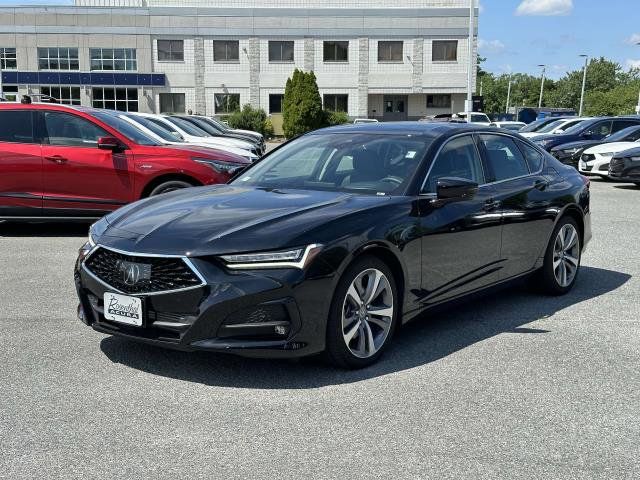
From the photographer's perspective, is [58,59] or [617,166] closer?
[617,166]

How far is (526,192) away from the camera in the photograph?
252 inches

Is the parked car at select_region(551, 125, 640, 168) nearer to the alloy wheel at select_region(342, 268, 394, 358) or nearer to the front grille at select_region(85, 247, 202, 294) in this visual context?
the alloy wheel at select_region(342, 268, 394, 358)

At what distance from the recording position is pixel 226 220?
464cm

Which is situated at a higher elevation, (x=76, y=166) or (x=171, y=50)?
(x=171, y=50)

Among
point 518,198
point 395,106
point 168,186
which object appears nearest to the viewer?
point 518,198

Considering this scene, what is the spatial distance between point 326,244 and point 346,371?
869 millimetres

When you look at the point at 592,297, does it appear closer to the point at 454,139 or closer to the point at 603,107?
the point at 454,139

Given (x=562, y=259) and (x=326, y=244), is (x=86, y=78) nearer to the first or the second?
(x=562, y=259)

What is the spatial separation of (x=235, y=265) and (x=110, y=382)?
3.54ft

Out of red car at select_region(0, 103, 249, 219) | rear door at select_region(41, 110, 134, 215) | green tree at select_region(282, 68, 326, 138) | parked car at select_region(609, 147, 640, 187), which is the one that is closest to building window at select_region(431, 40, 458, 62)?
green tree at select_region(282, 68, 326, 138)

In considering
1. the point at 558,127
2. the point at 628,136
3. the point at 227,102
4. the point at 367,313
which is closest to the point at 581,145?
the point at 628,136

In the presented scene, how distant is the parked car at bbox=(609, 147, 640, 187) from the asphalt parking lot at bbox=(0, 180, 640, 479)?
41.4 feet

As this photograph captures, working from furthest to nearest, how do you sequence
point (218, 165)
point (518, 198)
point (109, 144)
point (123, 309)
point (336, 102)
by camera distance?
1. point (336, 102)
2. point (218, 165)
3. point (109, 144)
4. point (518, 198)
5. point (123, 309)

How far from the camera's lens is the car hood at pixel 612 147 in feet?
64.6
